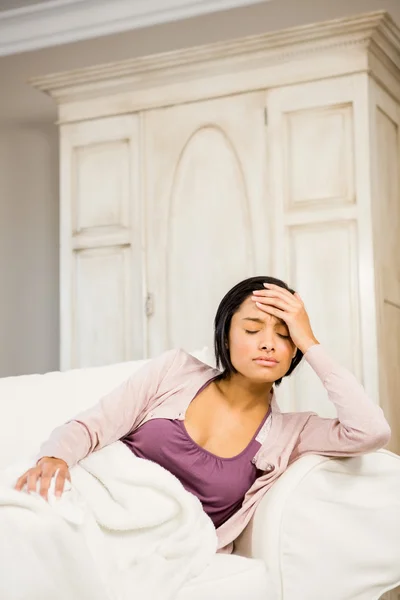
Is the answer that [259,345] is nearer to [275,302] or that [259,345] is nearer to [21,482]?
[275,302]

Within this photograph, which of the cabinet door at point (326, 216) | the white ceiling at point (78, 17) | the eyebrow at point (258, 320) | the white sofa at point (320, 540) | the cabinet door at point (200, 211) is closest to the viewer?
the white sofa at point (320, 540)

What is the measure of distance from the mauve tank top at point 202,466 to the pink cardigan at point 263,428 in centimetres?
3

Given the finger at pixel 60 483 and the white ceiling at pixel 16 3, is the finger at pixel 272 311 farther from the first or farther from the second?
the white ceiling at pixel 16 3

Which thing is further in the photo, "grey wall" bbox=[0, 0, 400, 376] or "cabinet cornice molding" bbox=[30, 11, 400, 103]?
"grey wall" bbox=[0, 0, 400, 376]

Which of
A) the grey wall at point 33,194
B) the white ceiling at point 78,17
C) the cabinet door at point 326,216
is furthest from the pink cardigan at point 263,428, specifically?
the white ceiling at point 78,17

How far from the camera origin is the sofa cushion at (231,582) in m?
1.47

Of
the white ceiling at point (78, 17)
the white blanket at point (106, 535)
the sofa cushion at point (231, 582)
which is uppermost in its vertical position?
the white ceiling at point (78, 17)

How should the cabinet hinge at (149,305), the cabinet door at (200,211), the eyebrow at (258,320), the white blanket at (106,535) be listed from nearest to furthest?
the white blanket at (106,535), the eyebrow at (258,320), the cabinet door at (200,211), the cabinet hinge at (149,305)

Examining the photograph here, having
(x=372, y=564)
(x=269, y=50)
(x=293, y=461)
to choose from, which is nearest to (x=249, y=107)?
(x=269, y=50)

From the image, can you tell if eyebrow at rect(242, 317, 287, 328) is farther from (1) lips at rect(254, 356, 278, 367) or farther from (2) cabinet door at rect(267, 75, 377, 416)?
(2) cabinet door at rect(267, 75, 377, 416)

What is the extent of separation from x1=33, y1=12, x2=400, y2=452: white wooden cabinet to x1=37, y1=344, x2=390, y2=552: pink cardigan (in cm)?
126

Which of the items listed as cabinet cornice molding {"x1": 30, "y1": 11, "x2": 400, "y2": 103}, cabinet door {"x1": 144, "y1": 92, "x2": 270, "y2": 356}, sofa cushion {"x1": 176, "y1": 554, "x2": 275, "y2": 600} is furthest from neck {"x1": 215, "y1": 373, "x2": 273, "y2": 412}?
cabinet cornice molding {"x1": 30, "y1": 11, "x2": 400, "y2": 103}

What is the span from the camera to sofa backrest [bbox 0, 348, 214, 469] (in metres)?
2.02

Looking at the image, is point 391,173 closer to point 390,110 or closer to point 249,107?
point 390,110
